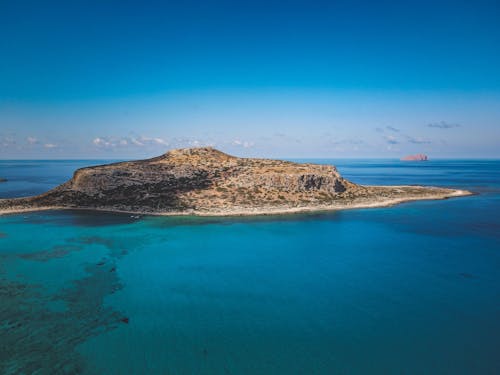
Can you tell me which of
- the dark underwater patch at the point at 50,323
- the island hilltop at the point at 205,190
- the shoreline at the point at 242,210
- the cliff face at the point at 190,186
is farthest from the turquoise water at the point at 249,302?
the cliff face at the point at 190,186

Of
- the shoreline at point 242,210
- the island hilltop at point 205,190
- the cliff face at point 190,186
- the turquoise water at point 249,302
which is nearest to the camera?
the turquoise water at point 249,302

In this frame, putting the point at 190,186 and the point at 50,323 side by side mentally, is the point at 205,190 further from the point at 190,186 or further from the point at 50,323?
the point at 50,323

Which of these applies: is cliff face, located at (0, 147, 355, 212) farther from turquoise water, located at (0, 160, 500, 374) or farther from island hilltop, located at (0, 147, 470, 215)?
turquoise water, located at (0, 160, 500, 374)

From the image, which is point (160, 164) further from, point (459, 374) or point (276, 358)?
point (459, 374)

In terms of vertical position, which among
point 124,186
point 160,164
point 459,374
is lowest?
point 459,374

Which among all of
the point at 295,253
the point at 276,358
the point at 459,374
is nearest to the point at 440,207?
the point at 295,253

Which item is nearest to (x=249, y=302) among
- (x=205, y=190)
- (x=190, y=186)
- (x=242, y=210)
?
(x=242, y=210)

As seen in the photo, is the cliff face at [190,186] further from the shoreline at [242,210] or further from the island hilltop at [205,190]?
the shoreline at [242,210]
